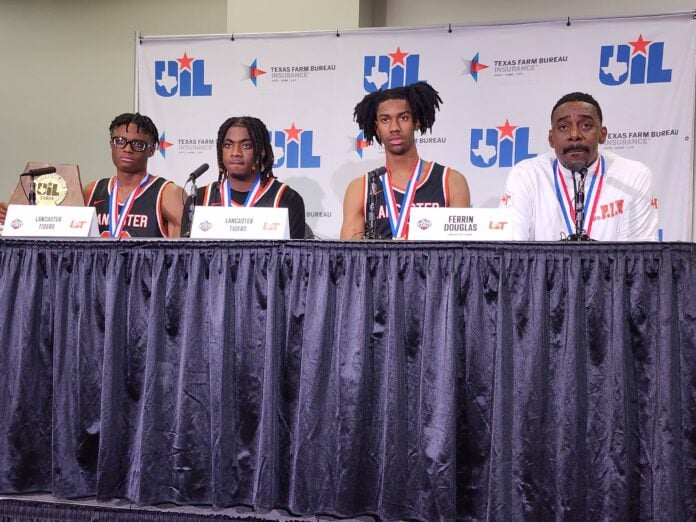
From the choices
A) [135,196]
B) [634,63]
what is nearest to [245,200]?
[135,196]

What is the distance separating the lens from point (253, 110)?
4.28m

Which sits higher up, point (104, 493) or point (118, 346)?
point (118, 346)

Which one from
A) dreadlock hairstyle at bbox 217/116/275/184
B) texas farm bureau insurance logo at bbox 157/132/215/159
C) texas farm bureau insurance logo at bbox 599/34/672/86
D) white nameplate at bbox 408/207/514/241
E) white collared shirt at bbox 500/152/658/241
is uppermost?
texas farm bureau insurance logo at bbox 599/34/672/86

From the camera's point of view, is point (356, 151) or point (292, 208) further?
point (356, 151)

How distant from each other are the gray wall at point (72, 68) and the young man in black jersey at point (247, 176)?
2.21 meters

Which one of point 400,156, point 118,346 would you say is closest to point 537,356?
point 118,346

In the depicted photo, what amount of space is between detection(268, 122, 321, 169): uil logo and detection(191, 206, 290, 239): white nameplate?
2.11 meters

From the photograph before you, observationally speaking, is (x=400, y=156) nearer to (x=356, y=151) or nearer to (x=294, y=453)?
(x=356, y=151)

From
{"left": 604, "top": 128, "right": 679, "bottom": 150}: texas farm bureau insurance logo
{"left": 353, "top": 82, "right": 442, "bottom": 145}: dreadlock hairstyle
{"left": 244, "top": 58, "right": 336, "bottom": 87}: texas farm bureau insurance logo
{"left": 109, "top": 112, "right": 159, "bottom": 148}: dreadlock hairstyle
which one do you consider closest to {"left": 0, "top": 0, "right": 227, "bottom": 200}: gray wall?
{"left": 244, "top": 58, "right": 336, "bottom": 87}: texas farm bureau insurance logo

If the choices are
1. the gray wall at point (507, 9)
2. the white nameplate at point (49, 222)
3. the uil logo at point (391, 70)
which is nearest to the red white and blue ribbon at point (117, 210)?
the white nameplate at point (49, 222)

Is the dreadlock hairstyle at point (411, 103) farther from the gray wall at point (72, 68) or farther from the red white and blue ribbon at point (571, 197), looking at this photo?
the gray wall at point (72, 68)

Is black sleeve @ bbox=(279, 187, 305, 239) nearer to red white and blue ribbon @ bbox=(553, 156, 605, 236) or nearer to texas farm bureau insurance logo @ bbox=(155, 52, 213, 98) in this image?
red white and blue ribbon @ bbox=(553, 156, 605, 236)

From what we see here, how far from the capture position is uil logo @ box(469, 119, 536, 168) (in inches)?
155

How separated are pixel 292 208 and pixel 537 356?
1.66 m
